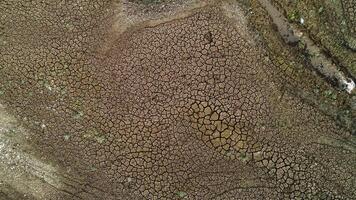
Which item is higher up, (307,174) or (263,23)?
(263,23)

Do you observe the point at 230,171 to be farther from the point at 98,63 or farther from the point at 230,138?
the point at 98,63

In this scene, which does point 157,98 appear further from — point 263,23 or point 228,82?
point 263,23

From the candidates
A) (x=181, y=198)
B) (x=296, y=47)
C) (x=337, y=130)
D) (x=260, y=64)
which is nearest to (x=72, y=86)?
(x=181, y=198)

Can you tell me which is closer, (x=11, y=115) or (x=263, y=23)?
(x=11, y=115)

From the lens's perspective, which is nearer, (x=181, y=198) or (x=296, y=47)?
(x=181, y=198)

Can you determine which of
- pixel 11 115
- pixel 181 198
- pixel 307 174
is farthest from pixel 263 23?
pixel 11 115

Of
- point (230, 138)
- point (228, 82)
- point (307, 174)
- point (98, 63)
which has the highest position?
point (98, 63)
